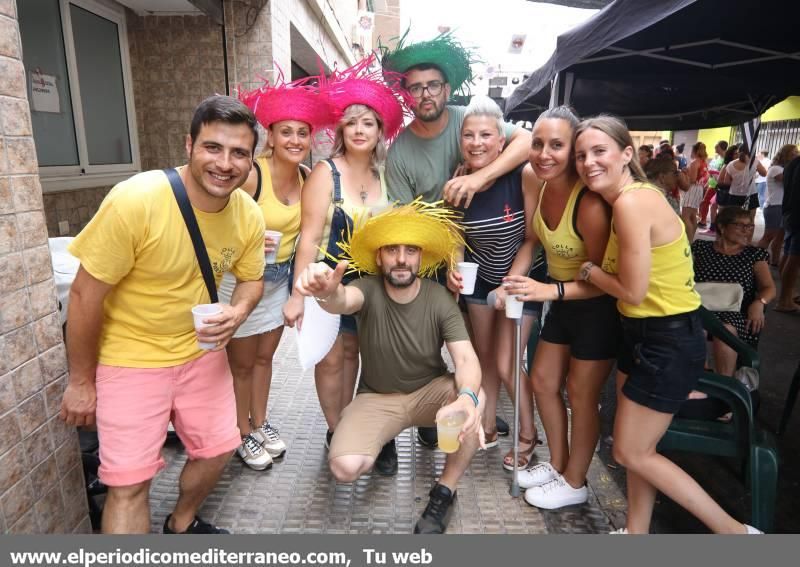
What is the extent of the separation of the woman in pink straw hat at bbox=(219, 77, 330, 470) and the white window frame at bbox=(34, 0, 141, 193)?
7.03 feet

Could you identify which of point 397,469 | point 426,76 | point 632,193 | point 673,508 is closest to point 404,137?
point 426,76

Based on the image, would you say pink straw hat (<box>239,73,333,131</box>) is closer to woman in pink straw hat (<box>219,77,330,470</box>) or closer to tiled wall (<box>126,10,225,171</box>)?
woman in pink straw hat (<box>219,77,330,470</box>)

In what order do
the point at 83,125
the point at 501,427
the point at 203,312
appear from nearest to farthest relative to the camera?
1. the point at 203,312
2. the point at 501,427
3. the point at 83,125

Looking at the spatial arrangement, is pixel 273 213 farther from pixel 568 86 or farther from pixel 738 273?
pixel 568 86

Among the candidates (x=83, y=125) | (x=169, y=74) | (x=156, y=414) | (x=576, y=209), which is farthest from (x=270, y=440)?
(x=169, y=74)

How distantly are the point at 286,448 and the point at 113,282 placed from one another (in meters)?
1.77

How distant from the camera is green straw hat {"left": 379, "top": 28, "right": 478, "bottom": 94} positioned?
2.79m

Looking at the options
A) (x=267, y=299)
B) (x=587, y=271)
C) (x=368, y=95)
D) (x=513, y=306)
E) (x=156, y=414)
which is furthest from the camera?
(x=267, y=299)

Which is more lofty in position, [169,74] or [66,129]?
[169,74]

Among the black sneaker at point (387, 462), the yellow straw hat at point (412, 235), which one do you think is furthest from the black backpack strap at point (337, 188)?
the black sneaker at point (387, 462)

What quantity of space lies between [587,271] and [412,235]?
839 millimetres

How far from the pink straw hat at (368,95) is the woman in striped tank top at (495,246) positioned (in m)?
0.42

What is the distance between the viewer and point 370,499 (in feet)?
9.21
